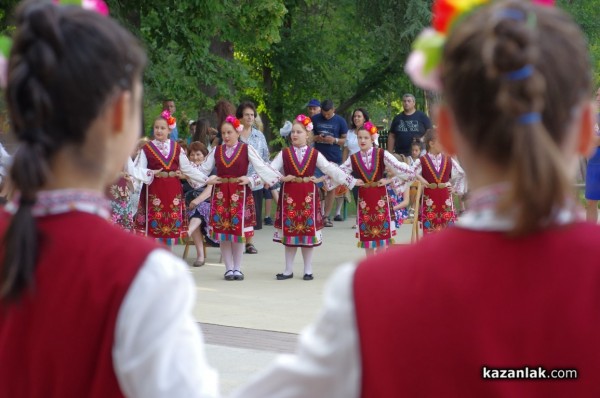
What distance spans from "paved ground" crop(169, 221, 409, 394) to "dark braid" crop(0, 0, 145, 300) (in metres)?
3.83

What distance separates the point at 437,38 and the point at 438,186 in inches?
348

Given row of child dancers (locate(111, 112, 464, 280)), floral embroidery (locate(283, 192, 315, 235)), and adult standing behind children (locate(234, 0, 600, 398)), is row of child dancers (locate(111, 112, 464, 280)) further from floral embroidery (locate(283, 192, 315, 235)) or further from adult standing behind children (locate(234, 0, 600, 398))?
adult standing behind children (locate(234, 0, 600, 398))

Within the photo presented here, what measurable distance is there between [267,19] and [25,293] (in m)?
13.7

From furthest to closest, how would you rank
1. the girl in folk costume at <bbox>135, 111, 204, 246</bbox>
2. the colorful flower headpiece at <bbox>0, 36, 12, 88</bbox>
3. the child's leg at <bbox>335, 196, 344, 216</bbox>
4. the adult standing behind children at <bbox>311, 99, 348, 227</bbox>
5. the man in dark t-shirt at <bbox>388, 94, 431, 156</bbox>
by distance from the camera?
1. the child's leg at <bbox>335, 196, 344, 216</bbox>
2. the man in dark t-shirt at <bbox>388, 94, 431, 156</bbox>
3. the adult standing behind children at <bbox>311, 99, 348, 227</bbox>
4. the girl in folk costume at <bbox>135, 111, 204, 246</bbox>
5. the colorful flower headpiece at <bbox>0, 36, 12, 88</bbox>

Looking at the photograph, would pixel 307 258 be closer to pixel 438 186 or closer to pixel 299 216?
pixel 299 216

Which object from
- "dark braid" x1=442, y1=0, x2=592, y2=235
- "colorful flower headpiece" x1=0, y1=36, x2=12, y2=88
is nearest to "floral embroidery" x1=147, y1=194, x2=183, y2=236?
"colorful flower headpiece" x1=0, y1=36, x2=12, y2=88

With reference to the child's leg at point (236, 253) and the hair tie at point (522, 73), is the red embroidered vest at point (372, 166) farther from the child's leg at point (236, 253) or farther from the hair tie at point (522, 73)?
the hair tie at point (522, 73)

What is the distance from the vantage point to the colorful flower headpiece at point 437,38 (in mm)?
1822

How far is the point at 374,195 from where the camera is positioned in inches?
420

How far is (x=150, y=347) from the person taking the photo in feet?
6.44

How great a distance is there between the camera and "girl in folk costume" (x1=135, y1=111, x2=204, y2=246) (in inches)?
419

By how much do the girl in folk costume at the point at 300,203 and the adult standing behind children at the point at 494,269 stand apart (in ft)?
28.5

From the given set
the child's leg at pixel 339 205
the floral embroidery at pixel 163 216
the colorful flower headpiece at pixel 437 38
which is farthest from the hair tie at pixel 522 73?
the child's leg at pixel 339 205

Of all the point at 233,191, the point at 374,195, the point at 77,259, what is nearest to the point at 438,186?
the point at 374,195
